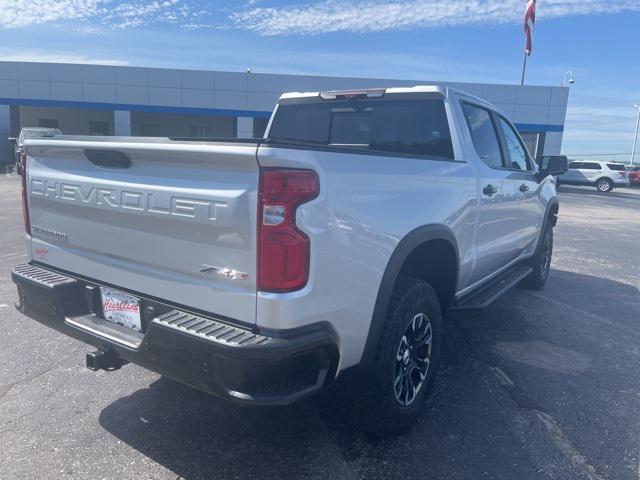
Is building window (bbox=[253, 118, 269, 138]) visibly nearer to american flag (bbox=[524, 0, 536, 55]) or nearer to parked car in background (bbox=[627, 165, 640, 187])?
american flag (bbox=[524, 0, 536, 55])

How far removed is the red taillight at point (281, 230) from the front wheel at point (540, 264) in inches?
183

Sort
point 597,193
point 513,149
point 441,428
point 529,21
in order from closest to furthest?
point 441,428 < point 513,149 < point 529,21 < point 597,193

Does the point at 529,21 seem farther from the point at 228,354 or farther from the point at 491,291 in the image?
the point at 228,354

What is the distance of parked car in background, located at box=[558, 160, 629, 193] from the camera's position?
101ft

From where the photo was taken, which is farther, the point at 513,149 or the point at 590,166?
the point at 590,166

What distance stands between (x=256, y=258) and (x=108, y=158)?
3.69 ft

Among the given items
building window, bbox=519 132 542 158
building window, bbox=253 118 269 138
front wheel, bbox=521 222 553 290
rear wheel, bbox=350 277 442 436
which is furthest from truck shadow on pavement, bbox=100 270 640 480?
building window, bbox=519 132 542 158

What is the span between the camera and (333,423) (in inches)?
133

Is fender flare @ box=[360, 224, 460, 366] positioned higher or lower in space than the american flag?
lower

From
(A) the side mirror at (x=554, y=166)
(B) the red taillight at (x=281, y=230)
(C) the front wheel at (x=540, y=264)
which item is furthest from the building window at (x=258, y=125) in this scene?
(B) the red taillight at (x=281, y=230)

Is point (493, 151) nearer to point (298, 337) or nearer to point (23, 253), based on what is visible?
point (298, 337)

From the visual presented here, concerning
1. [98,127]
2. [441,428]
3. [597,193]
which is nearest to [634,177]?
[597,193]

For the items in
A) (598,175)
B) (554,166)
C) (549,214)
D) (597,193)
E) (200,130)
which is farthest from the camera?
(200,130)

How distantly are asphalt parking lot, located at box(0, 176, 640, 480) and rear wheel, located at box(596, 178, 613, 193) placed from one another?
96.8 feet
